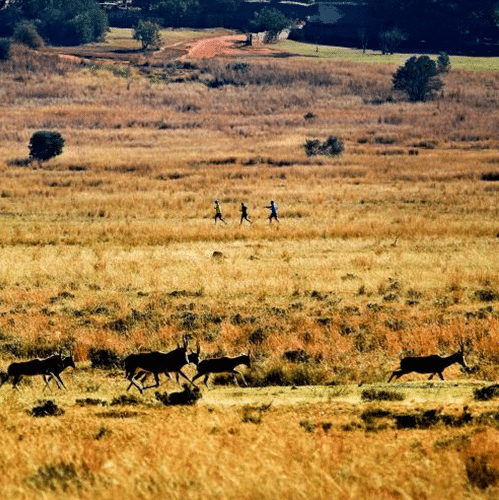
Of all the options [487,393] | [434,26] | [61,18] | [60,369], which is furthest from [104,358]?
[434,26]

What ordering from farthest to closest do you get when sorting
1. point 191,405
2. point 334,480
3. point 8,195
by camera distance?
1. point 8,195
2. point 191,405
3. point 334,480

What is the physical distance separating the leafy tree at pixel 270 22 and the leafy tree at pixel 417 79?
181 ft

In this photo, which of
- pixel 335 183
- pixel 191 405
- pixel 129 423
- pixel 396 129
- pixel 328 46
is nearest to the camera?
pixel 129 423

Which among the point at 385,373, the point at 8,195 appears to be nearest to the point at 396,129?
the point at 8,195

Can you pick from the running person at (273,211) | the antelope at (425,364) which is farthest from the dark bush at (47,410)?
the running person at (273,211)

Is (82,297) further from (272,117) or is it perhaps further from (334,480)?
(272,117)

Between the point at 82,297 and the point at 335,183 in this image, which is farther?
the point at 335,183

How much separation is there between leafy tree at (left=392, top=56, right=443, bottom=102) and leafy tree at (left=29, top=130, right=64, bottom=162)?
6018 cm

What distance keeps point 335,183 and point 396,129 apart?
36033 millimetres

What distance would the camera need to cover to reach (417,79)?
389 feet

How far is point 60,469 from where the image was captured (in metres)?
11.0

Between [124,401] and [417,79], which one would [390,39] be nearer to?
[417,79]

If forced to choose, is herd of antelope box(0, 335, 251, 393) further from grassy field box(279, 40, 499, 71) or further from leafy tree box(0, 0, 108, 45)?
leafy tree box(0, 0, 108, 45)

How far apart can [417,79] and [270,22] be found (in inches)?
2346
